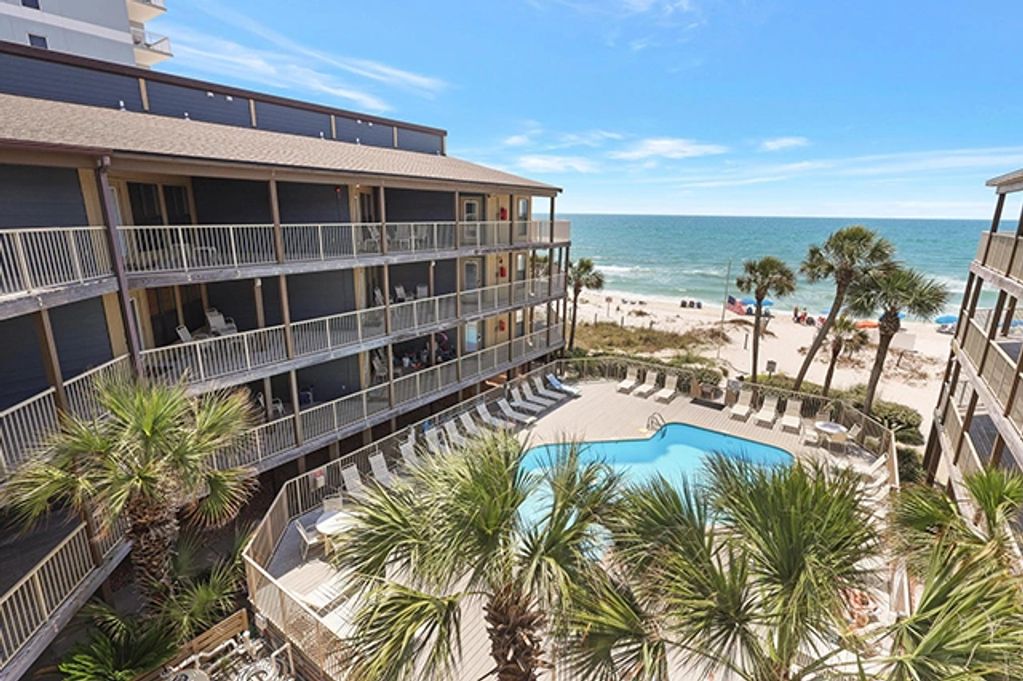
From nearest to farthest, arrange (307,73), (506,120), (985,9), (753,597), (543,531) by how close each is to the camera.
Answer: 1. (753,597)
2. (543,531)
3. (985,9)
4. (307,73)
5. (506,120)

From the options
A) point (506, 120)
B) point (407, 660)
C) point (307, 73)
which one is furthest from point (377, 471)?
point (506, 120)

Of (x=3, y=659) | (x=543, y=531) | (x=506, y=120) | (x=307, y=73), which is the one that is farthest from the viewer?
(x=506, y=120)

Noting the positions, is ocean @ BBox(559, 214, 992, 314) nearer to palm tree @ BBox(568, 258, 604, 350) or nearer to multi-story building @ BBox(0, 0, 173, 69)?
palm tree @ BBox(568, 258, 604, 350)

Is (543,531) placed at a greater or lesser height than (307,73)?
lesser

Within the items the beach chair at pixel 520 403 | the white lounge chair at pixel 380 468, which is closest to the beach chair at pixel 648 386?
the beach chair at pixel 520 403

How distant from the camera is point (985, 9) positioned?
46.4ft

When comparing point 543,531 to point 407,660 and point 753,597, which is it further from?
point 753,597

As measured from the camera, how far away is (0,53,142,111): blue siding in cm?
1227

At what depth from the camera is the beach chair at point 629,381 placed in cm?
2077

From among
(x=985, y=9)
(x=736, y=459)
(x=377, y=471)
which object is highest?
(x=985, y=9)

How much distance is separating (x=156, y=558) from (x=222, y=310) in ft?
26.7

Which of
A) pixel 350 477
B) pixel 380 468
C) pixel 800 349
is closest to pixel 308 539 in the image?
pixel 350 477

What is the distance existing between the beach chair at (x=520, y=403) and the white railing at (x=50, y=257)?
13.2 m

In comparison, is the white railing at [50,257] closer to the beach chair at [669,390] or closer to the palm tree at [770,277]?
the beach chair at [669,390]
